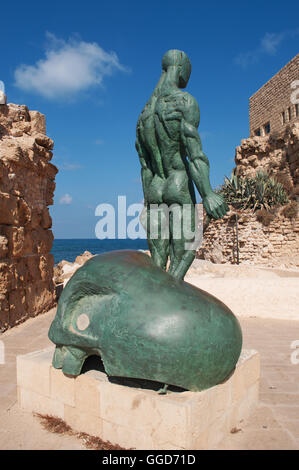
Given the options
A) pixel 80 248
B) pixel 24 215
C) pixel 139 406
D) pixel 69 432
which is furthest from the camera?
pixel 80 248

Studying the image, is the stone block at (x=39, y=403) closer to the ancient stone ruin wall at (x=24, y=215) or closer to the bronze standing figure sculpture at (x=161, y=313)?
the bronze standing figure sculpture at (x=161, y=313)

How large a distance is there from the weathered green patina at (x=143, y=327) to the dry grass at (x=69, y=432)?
0.43m

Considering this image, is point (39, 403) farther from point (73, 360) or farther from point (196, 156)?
point (196, 156)

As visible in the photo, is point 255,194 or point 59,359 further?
point 255,194

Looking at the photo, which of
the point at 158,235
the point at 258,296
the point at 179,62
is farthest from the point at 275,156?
the point at 158,235

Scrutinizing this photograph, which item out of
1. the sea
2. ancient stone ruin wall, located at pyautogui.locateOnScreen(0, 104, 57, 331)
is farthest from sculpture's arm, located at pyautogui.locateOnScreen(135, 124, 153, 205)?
the sea

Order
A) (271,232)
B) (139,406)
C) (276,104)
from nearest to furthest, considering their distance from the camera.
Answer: (139,406), (271,232), (276,104)

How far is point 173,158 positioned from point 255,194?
14.7 meters

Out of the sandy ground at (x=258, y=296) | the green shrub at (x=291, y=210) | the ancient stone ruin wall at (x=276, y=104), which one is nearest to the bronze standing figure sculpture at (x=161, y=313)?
the sandy ground at (x=258, y=296)

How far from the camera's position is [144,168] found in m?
3.74

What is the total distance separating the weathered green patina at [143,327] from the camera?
7.63ft

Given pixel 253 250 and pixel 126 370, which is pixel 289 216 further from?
pixel 126 370

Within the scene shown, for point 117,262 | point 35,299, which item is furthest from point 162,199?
point 35,299
